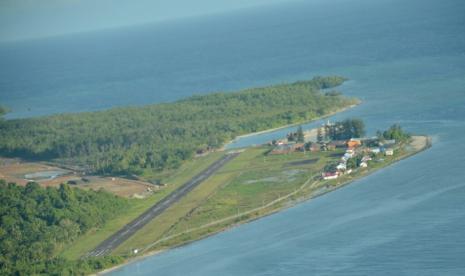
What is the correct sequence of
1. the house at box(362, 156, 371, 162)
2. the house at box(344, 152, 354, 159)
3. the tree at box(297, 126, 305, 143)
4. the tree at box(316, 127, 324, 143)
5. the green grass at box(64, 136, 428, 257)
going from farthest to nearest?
the tree at box(297, 126, 305, 143)
the tree at box(316, 127, 324, 143)
the house at box(344, 152, 354, 159)
the house at box(362, 156, 371, 162)
the green grass at box(64, 136, 428, 257)

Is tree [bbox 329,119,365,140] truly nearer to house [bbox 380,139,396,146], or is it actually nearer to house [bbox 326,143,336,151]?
house [bbox 326,143,336,151]

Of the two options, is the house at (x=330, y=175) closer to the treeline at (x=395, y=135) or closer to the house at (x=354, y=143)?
the treeline at (x=395, y=135)

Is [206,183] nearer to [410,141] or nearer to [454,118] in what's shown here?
[410,141]

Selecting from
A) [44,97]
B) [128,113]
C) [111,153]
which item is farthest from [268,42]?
[111,153]

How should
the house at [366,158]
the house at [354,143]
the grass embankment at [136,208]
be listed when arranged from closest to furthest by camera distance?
the grass embankment at [136,208] → the house at [366,158] → the house at [354,143]

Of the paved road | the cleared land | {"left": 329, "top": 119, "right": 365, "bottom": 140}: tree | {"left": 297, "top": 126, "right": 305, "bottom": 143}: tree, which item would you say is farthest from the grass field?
the cleared land

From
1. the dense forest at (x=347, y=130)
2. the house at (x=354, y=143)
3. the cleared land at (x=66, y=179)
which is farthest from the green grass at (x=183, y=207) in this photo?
the house at (x=354, y=143)

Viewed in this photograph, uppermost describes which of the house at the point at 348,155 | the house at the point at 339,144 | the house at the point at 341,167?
the house at the point at 339,144
